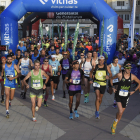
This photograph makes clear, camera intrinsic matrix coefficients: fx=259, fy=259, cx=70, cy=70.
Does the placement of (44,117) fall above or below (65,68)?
below

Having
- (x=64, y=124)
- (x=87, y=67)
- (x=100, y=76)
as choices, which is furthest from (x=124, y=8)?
(x=64, y=124)

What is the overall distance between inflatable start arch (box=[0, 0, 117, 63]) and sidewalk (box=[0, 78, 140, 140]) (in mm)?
6753

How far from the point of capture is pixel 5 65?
23.6 ft

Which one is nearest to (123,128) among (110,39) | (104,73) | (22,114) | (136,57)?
(104,73)

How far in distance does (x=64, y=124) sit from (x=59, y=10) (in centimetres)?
913

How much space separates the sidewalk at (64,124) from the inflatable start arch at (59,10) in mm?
6753

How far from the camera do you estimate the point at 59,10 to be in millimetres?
14227

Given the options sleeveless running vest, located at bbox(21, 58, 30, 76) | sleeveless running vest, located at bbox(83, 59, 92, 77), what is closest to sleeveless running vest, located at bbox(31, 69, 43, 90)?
sleeveless running vest, located at bbox(83, 59, 92, 77)

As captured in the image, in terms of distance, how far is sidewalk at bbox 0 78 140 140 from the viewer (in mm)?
5535

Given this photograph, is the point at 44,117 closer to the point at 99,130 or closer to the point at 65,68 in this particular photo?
the point at 99,130

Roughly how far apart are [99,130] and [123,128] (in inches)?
23.2

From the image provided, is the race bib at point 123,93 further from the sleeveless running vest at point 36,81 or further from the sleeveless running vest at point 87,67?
the sleeveless running vest at point 87,67

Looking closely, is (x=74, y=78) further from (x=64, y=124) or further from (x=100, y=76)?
(x=64, y=124)

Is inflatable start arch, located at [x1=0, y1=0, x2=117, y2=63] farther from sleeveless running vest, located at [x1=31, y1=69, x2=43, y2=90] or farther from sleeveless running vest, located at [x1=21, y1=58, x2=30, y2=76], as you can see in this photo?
sleeveless running vest, located at [x1=31, y1=69, x2=43, y2=90]
